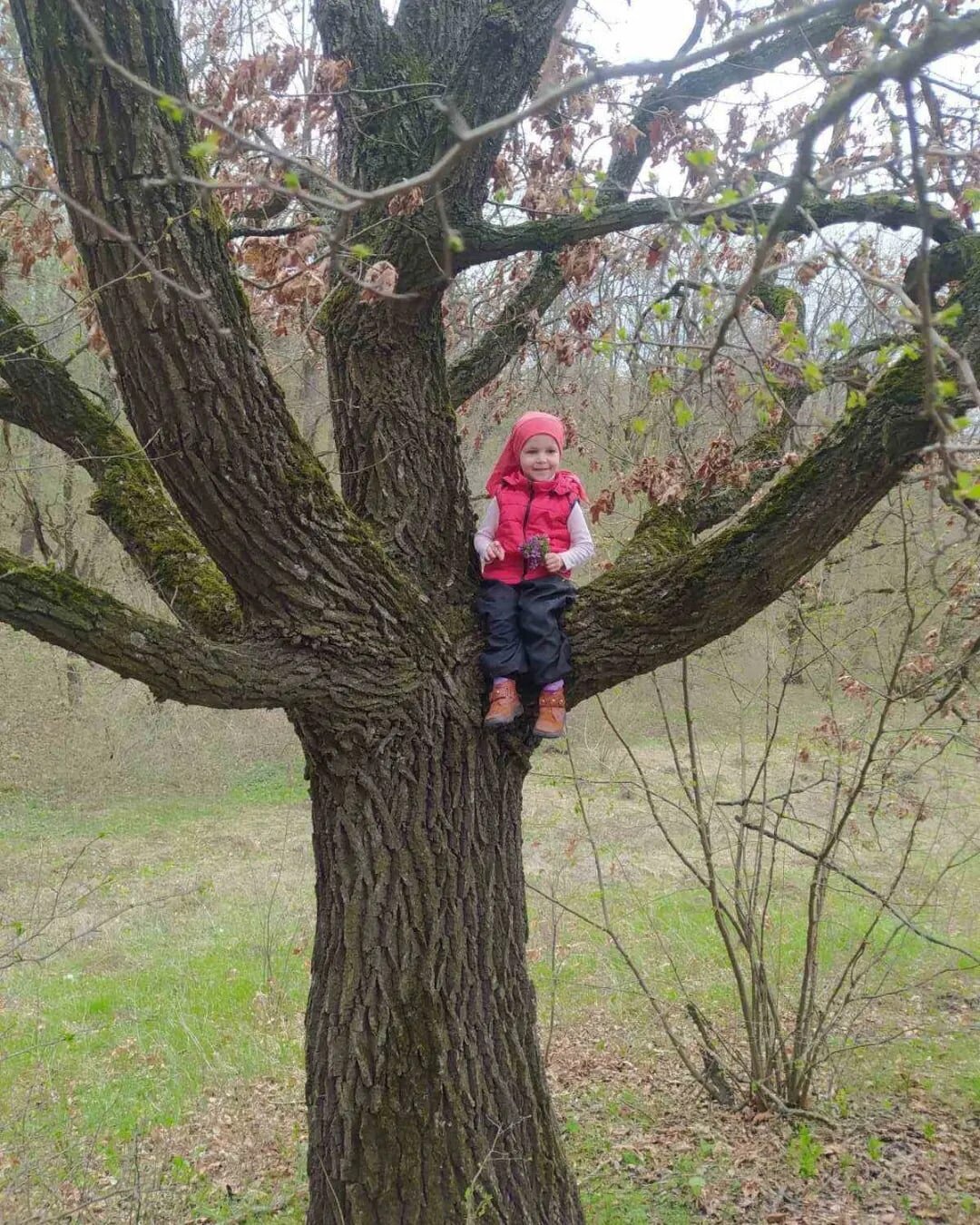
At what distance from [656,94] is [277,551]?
2267 mm

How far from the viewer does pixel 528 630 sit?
305cm

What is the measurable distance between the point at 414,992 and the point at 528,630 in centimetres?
128

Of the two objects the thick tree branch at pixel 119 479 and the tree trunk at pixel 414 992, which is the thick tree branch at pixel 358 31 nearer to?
the thick tree branch at pixel 119 479

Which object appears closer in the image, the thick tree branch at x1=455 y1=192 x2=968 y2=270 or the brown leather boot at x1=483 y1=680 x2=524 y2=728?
the thick tree branch at x1=455 y1=192 x2=968 y2=270

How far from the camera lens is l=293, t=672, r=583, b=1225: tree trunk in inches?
116

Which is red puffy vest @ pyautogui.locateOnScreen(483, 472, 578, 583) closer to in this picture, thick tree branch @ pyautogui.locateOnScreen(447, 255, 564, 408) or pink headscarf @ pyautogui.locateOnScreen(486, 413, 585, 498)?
pink headscarf @ pyautogui.locateOnScreen(486, 413, 585, 498)

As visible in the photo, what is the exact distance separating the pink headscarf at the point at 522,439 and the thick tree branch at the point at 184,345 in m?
0.72

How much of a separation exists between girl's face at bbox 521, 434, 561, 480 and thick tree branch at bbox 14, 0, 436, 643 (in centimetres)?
74

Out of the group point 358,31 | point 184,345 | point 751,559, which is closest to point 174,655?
point 184,345

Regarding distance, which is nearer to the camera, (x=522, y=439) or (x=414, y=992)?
(x=414, y=992)

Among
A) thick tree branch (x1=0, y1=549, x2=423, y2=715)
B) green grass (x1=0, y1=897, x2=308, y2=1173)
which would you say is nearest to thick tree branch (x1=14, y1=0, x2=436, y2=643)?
thick tree branch (x1=0, y1=549, x2=423, y2=715)

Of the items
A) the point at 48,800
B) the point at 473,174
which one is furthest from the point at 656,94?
the point at 48,800

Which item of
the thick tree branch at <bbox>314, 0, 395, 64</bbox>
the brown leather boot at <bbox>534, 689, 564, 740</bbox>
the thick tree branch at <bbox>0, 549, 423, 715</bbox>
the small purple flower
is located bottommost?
the brown leather boot at <bbox>534, 689, 564, 740</bbox>

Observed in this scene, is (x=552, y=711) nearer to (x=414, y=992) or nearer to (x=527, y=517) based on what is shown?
(x=527, y=517)
